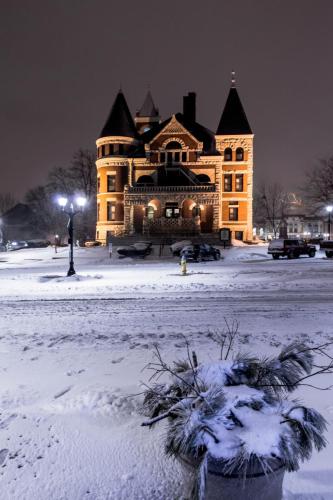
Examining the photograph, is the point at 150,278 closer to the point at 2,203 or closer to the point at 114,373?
Answer: the point at 114,373

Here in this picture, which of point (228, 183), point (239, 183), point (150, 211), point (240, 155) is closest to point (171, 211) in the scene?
point (150, 211)

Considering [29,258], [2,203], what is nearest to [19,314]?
[29,258]

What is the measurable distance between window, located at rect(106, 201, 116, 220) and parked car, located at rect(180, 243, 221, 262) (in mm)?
22637

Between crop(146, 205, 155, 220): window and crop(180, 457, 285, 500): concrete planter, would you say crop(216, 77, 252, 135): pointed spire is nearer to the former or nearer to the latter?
crop(146, 205, 155, 220): window

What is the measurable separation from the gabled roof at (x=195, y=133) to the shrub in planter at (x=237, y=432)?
51.8 m

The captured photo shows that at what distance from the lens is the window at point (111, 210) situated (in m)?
55.2

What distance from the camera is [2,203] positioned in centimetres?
11662

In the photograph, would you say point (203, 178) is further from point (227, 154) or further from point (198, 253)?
point (198, 253)

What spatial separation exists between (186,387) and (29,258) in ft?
131

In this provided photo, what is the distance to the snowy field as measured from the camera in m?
3.66

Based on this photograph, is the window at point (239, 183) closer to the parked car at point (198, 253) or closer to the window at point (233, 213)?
the window at point (233, 213)

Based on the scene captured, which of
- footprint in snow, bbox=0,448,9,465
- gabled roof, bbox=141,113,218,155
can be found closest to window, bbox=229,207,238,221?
gabled roof, bbox=141,113,218,155

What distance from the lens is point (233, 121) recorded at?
54.8m

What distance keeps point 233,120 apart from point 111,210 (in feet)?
64.3
